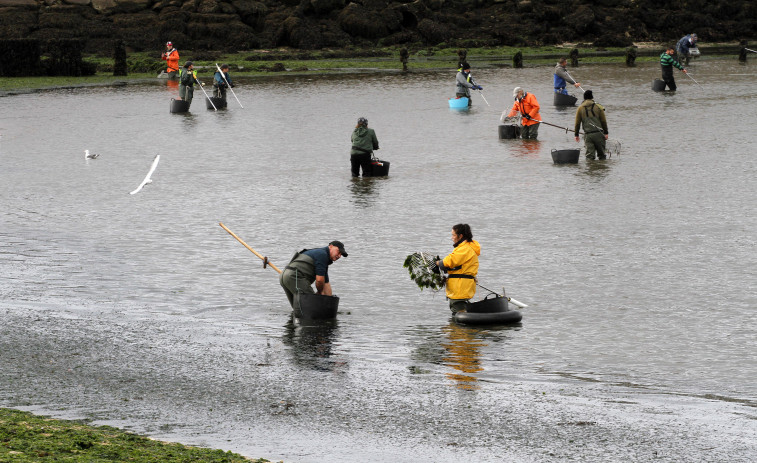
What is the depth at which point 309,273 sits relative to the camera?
13867 millimetres

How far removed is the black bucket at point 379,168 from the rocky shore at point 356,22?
46479mm

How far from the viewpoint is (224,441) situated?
9586 mm

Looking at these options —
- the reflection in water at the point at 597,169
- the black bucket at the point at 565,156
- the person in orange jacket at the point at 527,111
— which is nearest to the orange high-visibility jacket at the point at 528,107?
the person in orange jacket at the point at 527,111

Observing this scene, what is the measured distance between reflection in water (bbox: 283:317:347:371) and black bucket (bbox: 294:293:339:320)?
9cm

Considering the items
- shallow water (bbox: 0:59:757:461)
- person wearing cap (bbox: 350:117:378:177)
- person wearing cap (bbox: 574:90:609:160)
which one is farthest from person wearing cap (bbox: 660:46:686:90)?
person wearing cap (bbox: 350:117:378:177)

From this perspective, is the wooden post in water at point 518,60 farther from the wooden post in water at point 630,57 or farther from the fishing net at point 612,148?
the fishing net at point 612,148

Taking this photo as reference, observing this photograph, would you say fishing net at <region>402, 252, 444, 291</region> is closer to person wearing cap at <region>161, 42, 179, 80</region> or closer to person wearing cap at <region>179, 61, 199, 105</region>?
person wearing cap at <region>179, 61, 199, 105</region>

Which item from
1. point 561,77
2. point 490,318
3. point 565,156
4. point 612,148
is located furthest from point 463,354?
point 561,77

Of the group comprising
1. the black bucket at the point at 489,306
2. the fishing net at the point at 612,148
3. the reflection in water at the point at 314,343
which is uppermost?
the fishing net at the point at 612,148

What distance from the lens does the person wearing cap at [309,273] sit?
1370 centimetres

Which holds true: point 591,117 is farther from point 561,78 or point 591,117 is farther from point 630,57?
point 630,57

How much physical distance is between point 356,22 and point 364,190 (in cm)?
5304

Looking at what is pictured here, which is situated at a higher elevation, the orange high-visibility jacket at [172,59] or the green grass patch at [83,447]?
the orange high-visibility jacket at [172,59]

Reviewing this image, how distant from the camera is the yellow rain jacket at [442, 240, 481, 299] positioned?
13656mm
